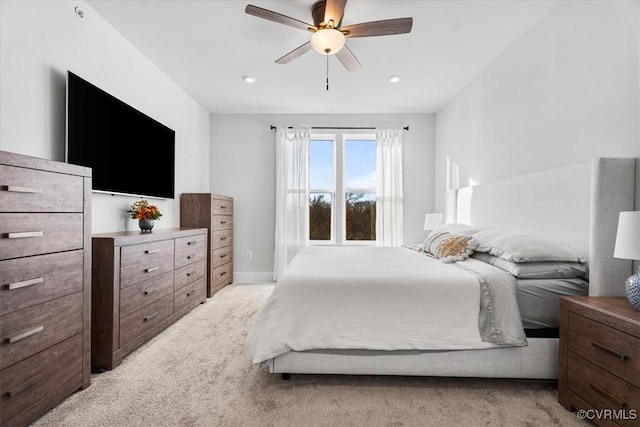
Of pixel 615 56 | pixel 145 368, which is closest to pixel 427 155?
pixel 615 56

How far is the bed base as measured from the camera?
75.0 inches

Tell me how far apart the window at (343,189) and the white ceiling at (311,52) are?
72 cm

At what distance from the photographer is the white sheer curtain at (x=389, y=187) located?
4969mm

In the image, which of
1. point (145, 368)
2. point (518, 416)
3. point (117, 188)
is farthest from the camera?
point (117, 188)

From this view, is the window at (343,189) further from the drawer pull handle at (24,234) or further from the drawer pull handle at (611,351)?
the drawer pull handle at (24,234)

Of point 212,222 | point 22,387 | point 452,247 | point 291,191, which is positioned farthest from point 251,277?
point 22,387

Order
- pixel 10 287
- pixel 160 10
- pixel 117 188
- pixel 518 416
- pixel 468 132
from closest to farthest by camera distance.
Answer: pixel 10 287
pixel 518 416
pixel 160 10
pixel 117 188
pixel 468 132

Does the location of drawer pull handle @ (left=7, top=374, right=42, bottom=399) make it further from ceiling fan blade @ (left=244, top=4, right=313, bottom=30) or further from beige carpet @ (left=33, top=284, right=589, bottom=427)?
ceiling fan blade @ (left=244, top=4, right=313, bottom=30)

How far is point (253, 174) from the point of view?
5117mm

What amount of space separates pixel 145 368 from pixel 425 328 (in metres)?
1.79

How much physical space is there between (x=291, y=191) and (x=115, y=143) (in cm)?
262

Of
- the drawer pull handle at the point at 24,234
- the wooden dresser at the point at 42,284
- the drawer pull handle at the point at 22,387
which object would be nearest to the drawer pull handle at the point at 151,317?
the wooden dresser at the point at 42,284

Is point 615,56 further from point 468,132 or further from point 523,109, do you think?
point 468,132

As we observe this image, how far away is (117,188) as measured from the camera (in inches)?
108
